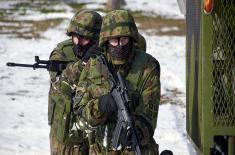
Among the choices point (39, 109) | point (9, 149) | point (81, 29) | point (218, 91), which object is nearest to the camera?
point (218, 91)

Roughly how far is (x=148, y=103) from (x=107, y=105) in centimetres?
33

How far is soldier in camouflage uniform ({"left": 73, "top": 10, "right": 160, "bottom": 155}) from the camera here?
4.52m

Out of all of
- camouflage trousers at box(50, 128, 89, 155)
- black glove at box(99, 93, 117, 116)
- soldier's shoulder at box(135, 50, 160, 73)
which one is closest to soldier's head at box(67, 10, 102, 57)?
camouflage trousers at box(50, 128, 89, 155)

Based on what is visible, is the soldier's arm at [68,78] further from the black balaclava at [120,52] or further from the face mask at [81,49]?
the black balaclava at [120,52]

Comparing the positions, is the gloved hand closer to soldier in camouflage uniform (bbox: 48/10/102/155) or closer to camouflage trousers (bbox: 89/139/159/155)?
camouflage trousers (bbox: 89/139/159/155)

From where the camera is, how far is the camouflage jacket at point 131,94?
4.52 m

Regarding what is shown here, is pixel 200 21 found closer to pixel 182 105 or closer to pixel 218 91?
pixel 218 91

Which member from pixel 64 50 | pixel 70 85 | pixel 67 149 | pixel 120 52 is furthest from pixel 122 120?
pixel 64 50

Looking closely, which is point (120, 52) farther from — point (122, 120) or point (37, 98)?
point (37, 98)

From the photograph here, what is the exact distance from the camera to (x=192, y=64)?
607cm

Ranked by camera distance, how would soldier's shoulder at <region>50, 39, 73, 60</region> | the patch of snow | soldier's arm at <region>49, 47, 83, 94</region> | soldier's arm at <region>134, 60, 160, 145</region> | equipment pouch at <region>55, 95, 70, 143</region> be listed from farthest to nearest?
1. the patch of snow
2. soldier's shoulder at <region>50, 39, 73, 60</region>
3. equipment pouch at <region>55, 95, 70, 143</region>
4. soldier's arm at <region>49, 47, 83, 94</region>
5. soldier's arm at <region>134, 60, 160, 145</region>

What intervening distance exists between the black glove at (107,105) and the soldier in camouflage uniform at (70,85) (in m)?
1.06

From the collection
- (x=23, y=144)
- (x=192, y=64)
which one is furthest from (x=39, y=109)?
(x=192, y=64)

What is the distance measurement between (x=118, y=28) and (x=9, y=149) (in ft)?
14.4
